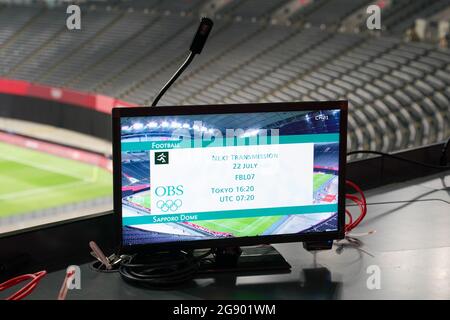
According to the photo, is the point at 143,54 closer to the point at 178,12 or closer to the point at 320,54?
the point at 178,12

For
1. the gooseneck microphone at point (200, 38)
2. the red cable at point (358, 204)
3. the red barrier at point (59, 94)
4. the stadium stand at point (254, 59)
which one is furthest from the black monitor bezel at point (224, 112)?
the red barrier at point (59, 94)

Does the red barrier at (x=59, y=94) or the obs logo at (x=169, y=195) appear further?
the red barrier at (x=59, y=94)

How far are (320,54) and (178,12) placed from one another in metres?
3.89

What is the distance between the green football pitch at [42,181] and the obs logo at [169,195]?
6337 millimetres

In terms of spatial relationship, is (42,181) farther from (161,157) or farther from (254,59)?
(161,157)

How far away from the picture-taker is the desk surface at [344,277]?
4.00 feet

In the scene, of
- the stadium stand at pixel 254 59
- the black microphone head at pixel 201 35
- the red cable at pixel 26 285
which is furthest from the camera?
the stadium stand at pixel 254 59

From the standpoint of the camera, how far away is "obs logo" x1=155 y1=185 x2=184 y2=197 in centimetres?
125

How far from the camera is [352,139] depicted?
7.05m

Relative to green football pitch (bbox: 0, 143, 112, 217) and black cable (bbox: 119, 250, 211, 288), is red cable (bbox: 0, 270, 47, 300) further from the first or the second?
green football pitch (bbox: 0, 143, 112, 217)

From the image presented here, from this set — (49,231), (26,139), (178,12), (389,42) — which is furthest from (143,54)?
(49,231)

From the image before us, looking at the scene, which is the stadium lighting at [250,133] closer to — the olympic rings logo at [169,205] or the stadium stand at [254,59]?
the olympic rings logo at [169,205]

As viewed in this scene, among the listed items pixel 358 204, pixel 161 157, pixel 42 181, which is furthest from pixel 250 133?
pixel 42 181

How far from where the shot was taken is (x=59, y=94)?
39.8 ft
